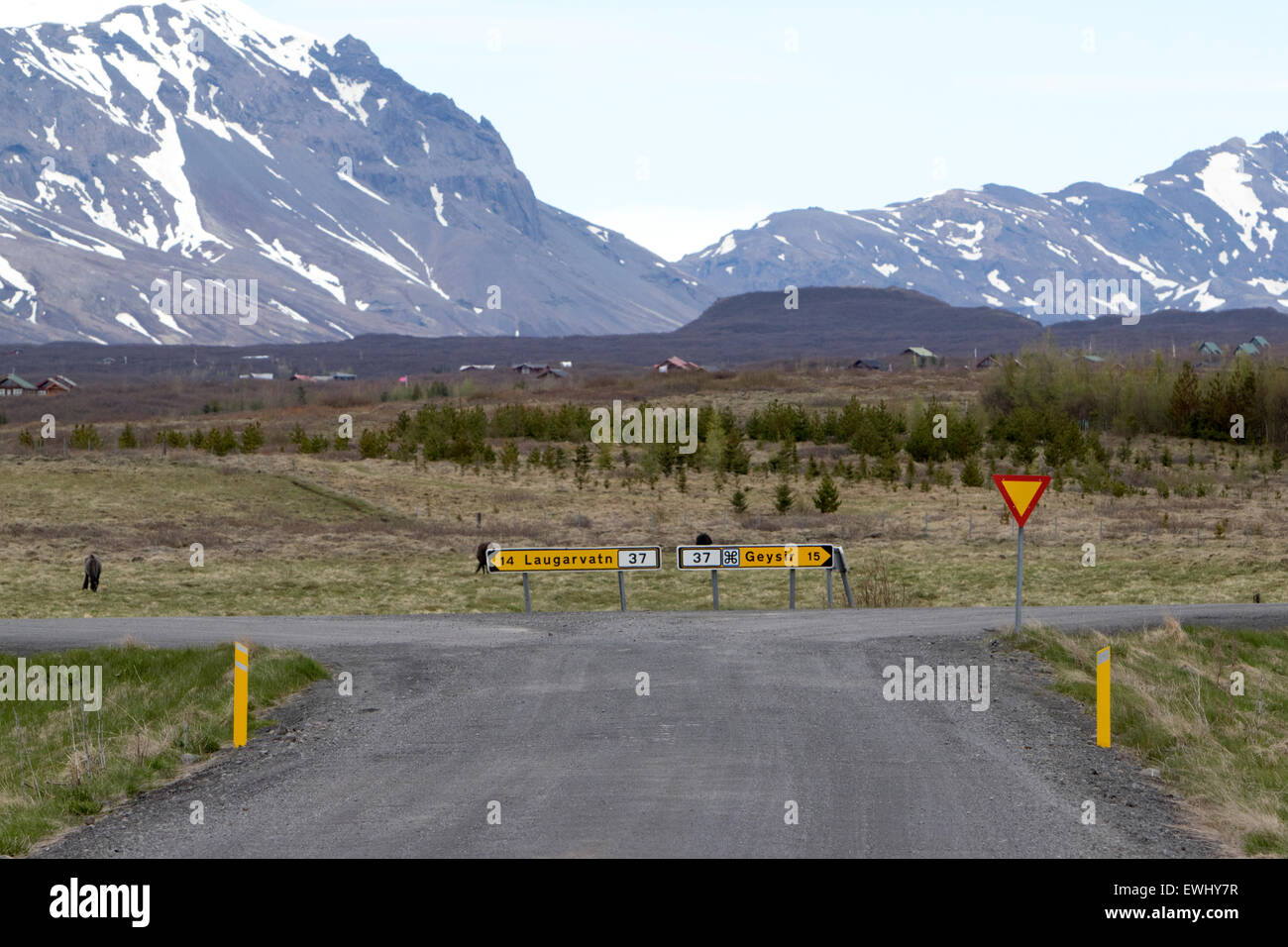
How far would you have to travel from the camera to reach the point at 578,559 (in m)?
28.4

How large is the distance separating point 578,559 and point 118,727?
41.4ft

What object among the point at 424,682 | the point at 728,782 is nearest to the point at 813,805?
the point at 728,782

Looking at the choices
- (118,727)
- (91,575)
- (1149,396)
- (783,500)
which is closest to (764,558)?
(118,727)

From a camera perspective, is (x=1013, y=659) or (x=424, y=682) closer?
(x=424, y=682)

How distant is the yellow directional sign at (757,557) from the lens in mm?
28312

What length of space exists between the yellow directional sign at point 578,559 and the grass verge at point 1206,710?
30.7 ft

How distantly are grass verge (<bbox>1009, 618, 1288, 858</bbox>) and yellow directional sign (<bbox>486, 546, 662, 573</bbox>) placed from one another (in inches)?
368

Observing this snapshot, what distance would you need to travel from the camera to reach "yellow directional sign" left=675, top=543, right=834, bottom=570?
92.9 feet

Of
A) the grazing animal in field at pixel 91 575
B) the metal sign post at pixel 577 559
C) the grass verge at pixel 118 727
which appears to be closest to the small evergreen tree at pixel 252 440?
the grazing animal in field at pixel 91 575

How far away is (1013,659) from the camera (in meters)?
19.1

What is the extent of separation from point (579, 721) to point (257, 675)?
15.2 feet

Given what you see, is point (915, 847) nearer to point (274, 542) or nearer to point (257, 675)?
point (257, 675)

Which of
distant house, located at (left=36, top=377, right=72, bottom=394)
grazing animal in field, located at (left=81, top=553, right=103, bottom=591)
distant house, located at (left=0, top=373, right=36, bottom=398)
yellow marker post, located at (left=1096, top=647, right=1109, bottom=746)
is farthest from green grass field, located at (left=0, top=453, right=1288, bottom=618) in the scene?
distant house, located at (left=0, top=373, right=36, bottom=398)

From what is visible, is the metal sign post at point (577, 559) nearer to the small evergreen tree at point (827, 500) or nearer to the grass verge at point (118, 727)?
the grass verge at point (118, 727)
